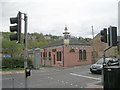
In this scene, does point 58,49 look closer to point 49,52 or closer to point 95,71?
point 49,52

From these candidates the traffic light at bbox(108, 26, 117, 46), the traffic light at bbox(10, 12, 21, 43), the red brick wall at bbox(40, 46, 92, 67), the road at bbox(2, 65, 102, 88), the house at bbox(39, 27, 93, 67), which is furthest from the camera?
the house at bbox(39, 27, 93, 67)

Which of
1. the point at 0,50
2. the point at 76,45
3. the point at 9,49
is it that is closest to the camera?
the point at 76,45

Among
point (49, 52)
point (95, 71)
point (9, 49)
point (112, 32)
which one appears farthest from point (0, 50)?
point (112, 32)

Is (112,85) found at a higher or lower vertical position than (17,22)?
lower

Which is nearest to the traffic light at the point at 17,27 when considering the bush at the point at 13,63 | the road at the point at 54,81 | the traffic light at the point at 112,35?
the traffic light at the point at 112,35

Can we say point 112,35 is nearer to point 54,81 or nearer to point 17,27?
point 17,27

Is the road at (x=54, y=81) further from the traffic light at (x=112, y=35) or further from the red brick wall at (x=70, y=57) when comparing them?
the red brick wall at (x=70, y=57)

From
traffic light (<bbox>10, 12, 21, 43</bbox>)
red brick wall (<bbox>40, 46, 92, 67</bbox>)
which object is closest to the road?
traffic light (<bbox>10, 12, 21, 43</bbox>)

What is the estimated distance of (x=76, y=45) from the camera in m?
40.6

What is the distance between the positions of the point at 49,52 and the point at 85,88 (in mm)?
28619

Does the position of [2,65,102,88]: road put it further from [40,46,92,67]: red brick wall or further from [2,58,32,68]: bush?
[40,46,92,67]: red brick wall

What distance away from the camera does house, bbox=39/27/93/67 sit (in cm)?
3906

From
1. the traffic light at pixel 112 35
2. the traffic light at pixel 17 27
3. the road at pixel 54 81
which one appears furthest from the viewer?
the road at pixel 54 81

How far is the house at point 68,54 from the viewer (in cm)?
3906
